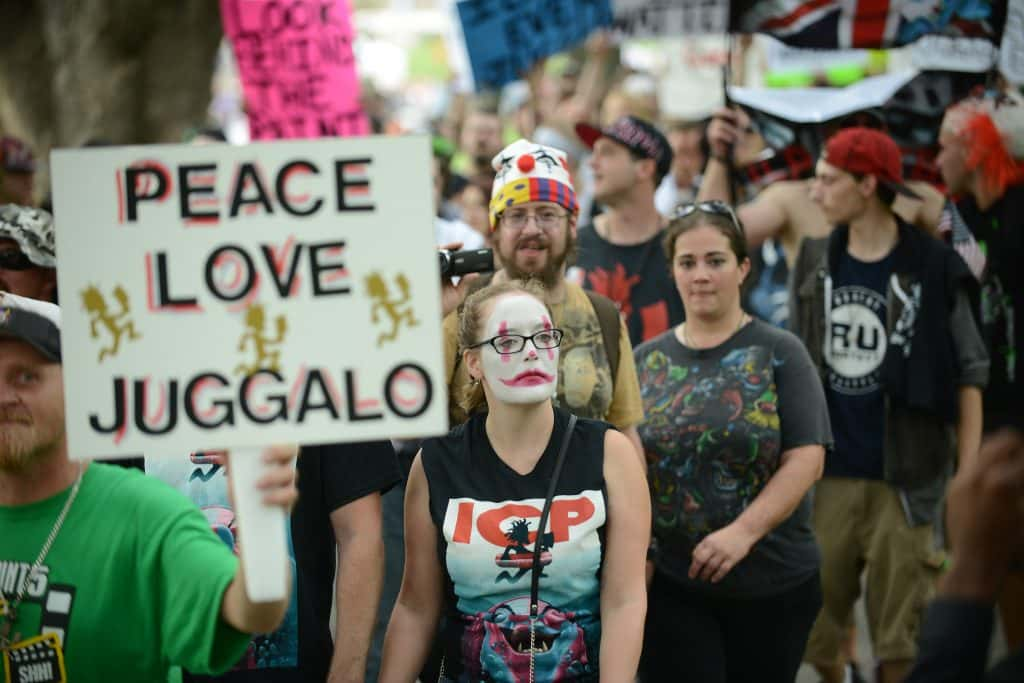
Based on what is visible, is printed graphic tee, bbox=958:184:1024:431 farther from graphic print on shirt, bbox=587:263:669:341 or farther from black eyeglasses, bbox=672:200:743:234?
black eyeglasses, bbox=672:200:743:234

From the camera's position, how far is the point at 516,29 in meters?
8.84

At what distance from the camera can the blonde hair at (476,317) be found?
4.03m

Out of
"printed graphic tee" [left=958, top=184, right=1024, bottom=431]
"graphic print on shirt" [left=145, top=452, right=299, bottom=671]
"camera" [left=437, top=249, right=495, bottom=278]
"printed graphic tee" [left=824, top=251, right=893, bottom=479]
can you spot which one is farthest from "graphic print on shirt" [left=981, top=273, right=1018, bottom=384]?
"graphic print on shirt" [left=145, top=452, right=299, bottom=671]

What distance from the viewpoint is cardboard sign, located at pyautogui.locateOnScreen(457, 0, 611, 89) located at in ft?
28.9

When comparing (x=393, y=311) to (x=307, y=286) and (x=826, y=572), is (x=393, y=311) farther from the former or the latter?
(x=826, y=572)

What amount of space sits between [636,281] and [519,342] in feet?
7.53

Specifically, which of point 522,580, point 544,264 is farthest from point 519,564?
point 544,264

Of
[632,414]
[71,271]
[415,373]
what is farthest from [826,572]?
[71,271]

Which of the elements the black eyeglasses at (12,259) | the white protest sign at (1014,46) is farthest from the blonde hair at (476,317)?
the white protest sign at (1014,46)

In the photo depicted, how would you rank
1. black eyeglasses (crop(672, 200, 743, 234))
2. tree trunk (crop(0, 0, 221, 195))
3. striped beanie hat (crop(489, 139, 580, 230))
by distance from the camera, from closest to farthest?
striped beanie hat (crop(489, 139, 580, 230)) → black eyeglasses (crop(672, 200, 743, 234)) → tree trunk (crop(0, 0, 221, 195))

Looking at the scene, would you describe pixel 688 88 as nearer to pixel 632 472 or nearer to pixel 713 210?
pixel 713 210

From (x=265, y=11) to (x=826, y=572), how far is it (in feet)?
13.7

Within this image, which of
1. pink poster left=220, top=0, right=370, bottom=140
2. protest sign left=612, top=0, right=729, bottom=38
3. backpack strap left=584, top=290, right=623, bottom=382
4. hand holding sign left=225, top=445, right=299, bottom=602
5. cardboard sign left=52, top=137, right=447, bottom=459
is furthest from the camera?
protest sign left=612, top=0, right=729, bottom=38

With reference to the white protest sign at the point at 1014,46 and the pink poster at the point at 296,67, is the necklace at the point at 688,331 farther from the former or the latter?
the white protest sign at the point at 1014,46
